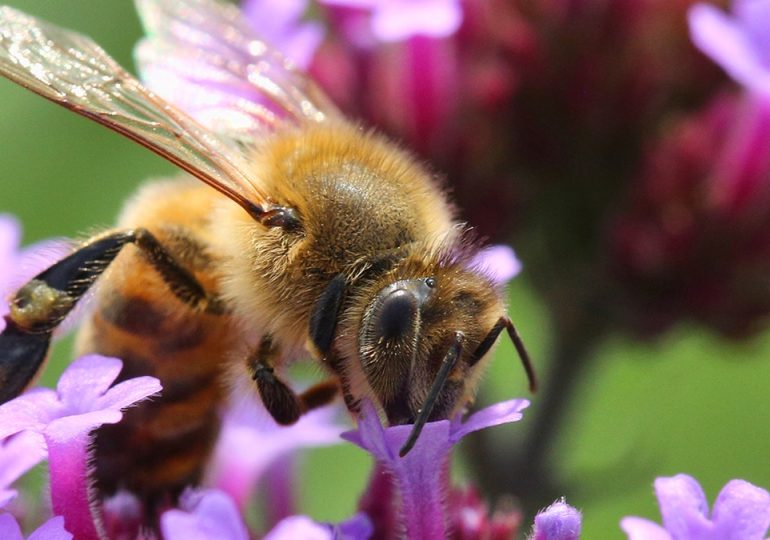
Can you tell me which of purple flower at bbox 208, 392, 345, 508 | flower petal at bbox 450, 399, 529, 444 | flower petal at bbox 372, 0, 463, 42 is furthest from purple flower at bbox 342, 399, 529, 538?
flower petal at bbox 372, 0, 463, 42

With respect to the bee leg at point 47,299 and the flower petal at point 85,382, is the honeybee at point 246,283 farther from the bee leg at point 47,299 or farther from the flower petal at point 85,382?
the flower petal at point 85,382

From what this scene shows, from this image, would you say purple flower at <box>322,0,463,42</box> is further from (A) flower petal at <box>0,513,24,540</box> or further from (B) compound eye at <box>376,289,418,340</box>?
(A) flower petal at <box>0,513,24,540</box>

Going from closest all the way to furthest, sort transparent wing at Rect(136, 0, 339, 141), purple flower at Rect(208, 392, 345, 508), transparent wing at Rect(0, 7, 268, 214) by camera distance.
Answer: transparent wing at Rect(0, 7, 268, 214), transparent wing at Rect(136, 0, 339, 141), purple flower at Rect(208, 392, 345, 508)

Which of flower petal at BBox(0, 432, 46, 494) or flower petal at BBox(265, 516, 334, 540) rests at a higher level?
flower petal at BBox(265, 516, 334, 540)

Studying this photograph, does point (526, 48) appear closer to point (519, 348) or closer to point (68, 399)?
point (519, 348)

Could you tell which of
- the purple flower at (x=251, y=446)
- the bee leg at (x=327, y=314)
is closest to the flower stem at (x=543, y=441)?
the purple flower at (x=251, y=446)

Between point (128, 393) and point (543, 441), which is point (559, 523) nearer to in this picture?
point (128, 393)

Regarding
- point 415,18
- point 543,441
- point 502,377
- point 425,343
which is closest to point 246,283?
point 425,343
